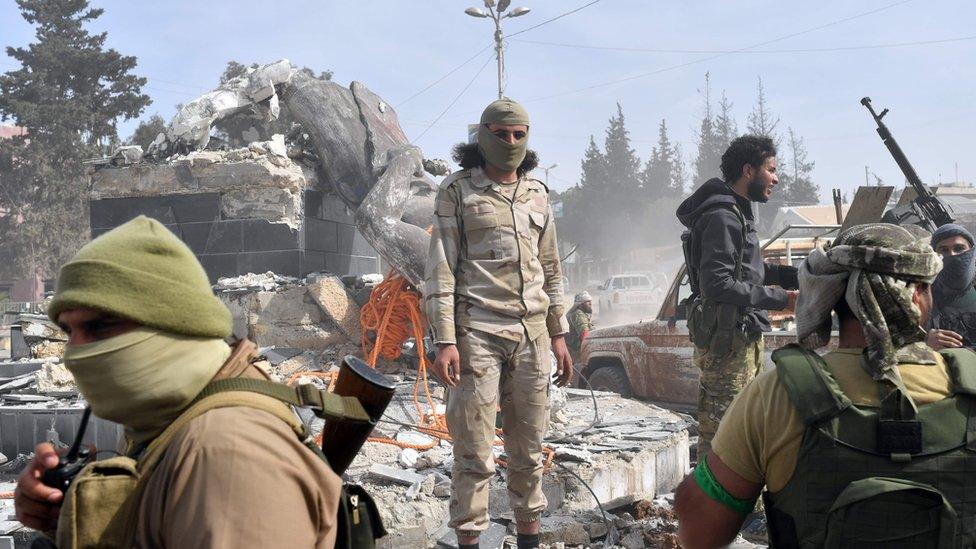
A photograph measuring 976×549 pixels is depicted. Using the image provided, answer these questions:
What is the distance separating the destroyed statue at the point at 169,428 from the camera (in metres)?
1.25

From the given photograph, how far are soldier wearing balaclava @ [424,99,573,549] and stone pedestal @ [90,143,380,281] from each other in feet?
14.3

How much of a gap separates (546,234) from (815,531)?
2.45 m

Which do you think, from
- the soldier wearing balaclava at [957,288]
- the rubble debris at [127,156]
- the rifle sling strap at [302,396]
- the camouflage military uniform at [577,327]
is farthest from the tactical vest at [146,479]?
the camouflage military uniform at [577,327]

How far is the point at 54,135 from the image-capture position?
35.9 meters

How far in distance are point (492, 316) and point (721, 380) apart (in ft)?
4.14

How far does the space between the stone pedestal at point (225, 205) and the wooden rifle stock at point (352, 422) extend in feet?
20.7

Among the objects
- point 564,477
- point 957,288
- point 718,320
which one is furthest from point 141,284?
point 957,288

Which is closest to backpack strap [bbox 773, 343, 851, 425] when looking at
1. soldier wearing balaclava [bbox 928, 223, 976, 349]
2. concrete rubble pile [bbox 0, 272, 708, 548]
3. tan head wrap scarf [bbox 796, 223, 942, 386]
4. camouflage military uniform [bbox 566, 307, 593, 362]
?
tan head wrap scarf [bbox 796, 223, 942, 386]

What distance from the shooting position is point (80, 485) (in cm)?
125

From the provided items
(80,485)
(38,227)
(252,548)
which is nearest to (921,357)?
(252,548)

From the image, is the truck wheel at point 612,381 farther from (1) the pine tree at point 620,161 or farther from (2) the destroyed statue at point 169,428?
(1) the pine tree at point 620,161

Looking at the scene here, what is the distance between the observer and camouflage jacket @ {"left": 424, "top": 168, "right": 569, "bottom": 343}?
3.72 metres

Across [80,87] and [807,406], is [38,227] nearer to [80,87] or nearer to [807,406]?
[80,87]

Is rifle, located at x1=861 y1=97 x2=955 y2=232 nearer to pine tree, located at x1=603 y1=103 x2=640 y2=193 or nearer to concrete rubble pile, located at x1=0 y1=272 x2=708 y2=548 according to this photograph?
concrete rubble pile, located at x1=0 y1=272 x2=708 y2=548
